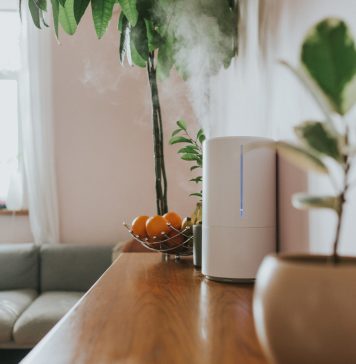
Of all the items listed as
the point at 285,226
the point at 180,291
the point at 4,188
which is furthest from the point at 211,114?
the point at 4,188

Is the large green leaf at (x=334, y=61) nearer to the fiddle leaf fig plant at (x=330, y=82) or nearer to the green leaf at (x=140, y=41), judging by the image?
the fiddle leaf fig plant at (x=330, y=82)

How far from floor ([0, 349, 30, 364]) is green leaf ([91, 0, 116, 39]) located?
2147 mm

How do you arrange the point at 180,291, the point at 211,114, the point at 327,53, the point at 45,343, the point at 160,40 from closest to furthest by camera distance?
1. the point at 327,53
2. the point at 45,343
3. the point at 180,291
4. the point at 160,40
5. the point at 211,114

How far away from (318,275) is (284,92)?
78cm

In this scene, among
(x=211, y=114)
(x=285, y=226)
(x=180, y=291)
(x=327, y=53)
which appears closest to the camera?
(x=327, y=53)

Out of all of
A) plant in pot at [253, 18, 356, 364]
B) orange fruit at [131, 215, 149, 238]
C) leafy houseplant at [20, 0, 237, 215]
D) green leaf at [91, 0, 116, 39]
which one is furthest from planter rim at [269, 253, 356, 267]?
green leaf at [91, 0, 116, 39]

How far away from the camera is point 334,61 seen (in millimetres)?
408

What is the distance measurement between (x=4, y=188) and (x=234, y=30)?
2.78m

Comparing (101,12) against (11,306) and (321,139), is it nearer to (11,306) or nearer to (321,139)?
(321,139)

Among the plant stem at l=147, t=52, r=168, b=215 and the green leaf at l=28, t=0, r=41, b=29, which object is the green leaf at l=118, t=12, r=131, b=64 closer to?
the plant stem at l=147, t=52, r=168, b=215

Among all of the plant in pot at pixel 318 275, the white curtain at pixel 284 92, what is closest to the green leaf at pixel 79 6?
the white curtain at pixel 284 92

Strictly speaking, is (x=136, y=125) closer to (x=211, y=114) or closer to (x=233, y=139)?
(x=211, y=114)

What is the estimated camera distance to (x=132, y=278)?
1154mm

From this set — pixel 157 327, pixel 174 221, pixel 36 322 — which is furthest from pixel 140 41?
pixel 36 322
